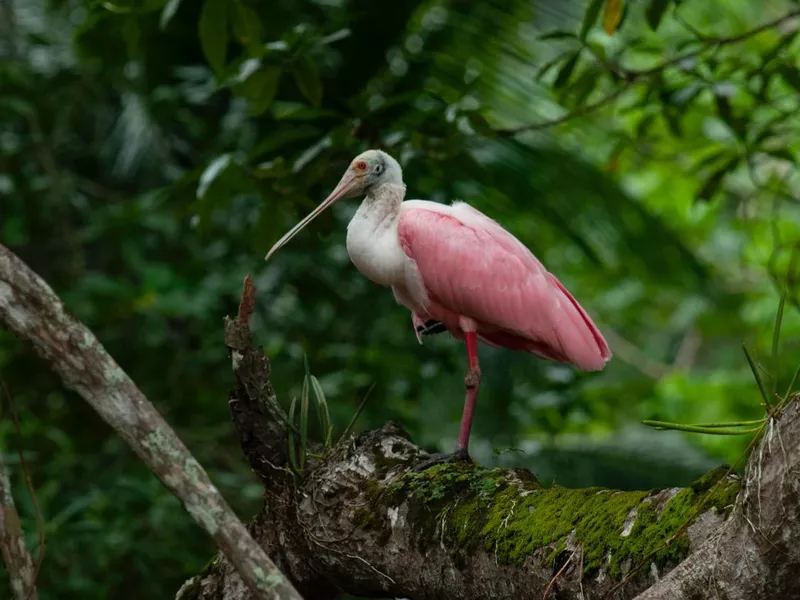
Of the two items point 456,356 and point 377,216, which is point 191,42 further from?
point 377,216

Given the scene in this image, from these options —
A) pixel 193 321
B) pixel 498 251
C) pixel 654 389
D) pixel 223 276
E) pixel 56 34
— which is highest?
pixel 498 251

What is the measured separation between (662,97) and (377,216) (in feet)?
4.95

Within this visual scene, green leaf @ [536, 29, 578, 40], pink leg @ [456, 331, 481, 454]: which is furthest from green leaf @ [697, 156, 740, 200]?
pink leg @ [456, 331, 481, 454]

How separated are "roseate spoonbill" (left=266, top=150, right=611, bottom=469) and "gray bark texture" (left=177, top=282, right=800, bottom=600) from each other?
0.81m

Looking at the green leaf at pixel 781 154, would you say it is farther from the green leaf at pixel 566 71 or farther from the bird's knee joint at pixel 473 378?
the bird's knee joint at pixel 473 378

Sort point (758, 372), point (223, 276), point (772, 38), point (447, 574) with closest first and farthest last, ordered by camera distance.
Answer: point (758, 372)
point (447, 574)
point (223, 276)
point (772, 38)

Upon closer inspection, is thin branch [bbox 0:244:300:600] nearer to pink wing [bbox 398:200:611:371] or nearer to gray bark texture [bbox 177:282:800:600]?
gray bark texture [bbox 177:282:800:600]

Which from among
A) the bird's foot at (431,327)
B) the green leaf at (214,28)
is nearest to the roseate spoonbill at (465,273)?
the bird's foot at (431,327)

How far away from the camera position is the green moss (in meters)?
3.09

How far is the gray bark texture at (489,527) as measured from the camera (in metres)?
2.63

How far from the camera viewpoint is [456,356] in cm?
752

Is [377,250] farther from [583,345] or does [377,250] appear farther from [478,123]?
[583,345]

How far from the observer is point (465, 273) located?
4.91 meters

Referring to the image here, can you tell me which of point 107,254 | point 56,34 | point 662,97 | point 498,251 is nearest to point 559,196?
point 662,97
